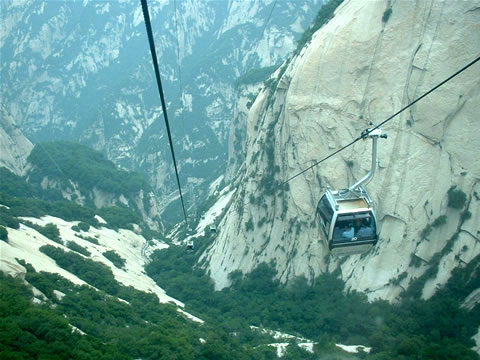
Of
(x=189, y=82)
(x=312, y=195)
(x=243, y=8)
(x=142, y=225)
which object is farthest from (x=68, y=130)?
(x=312, y=195)

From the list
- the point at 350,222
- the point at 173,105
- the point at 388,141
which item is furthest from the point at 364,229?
the point at 173,105

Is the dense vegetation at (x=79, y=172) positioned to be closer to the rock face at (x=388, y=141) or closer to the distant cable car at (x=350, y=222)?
the rock face at (x=388, y=141)

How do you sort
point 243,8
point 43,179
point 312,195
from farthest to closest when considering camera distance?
point 243,8 < point 43,179 < point 312,195

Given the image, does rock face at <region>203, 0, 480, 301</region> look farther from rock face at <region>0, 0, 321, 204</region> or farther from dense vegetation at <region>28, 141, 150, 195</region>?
rock face at <region>0, 0, 321, 204</region>

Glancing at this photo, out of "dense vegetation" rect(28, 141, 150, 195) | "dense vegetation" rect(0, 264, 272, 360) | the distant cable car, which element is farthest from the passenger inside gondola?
"dense vegetation" rect(28, 141, 150, 195)

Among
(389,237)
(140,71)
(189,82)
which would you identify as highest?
(140,71)

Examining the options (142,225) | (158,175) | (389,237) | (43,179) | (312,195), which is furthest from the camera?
(158,175)

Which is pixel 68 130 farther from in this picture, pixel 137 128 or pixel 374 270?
pixel 374 270
